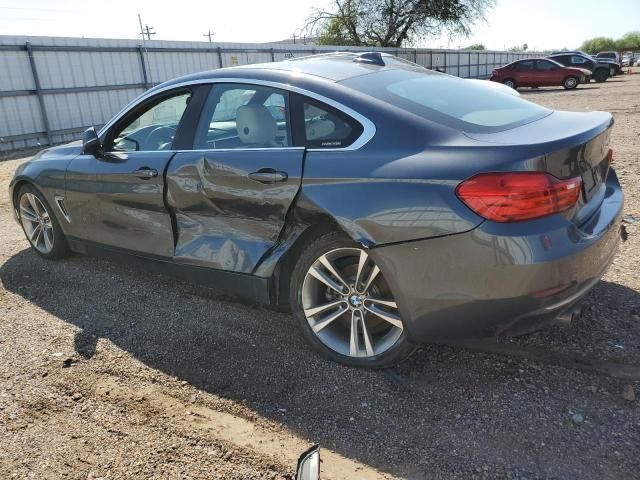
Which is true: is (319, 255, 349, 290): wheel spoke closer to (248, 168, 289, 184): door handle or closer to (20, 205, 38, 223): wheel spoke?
(248, 168, 289, 184): door handle

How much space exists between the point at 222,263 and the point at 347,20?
39973 mm

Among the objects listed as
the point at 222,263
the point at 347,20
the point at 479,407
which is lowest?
the point at 479,407

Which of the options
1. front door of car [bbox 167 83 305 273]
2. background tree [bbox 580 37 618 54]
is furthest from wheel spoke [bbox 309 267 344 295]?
background tree [bbox 580 37 618 54]

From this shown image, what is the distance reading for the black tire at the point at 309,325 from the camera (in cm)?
279

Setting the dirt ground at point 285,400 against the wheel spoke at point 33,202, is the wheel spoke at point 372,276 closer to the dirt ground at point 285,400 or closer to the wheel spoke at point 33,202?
the dirt ground at point 285,400

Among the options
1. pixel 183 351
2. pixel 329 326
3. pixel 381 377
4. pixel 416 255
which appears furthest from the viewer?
pixel 183 351

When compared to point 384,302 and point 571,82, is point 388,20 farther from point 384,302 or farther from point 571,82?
point 384,302

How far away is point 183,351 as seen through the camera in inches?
129

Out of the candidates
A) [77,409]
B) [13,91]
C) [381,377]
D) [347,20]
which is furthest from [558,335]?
[347,20]

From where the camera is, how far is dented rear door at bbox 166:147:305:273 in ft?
9.68

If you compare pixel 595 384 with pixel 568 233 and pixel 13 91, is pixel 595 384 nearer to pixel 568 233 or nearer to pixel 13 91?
pixel 568 233

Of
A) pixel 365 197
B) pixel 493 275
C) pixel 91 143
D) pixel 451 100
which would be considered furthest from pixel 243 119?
pixel 493 275

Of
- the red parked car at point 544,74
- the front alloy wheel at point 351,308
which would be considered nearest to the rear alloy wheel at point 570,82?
the red parked car at point 544,74

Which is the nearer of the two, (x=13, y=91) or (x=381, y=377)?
(x=381, y=377)
